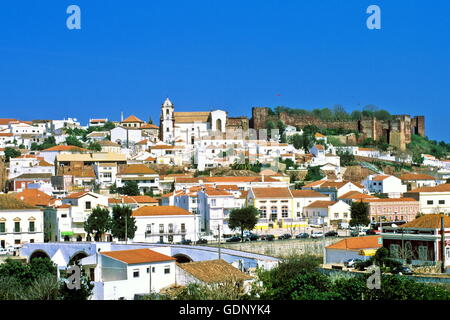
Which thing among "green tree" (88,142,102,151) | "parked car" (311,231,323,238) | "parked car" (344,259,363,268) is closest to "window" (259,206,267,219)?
"parked car" (311,231,323,238)

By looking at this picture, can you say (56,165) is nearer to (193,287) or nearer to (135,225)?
(135,225)

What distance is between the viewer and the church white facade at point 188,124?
290 feet

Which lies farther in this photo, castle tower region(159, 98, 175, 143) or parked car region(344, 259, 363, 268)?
castle tower region(159, 98, 175, 143)

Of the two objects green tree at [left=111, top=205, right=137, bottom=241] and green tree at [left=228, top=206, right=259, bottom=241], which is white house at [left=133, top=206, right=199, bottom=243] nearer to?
green tree at [left=111, top=205, right=137, bottom=241]

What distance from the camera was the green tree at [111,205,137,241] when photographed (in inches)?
1581

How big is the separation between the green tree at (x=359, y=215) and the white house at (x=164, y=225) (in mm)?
9620

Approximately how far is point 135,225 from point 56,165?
2641 cm

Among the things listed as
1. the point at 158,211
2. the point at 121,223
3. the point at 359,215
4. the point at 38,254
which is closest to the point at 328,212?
the point at 359,215

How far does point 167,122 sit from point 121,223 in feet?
161

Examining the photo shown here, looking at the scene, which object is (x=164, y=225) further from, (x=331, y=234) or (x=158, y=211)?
(x=331, y=234)

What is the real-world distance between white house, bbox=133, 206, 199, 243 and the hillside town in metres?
0.08

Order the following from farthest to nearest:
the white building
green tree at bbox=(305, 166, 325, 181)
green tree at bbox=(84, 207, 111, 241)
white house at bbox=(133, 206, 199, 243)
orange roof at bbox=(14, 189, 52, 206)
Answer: green tree at bbox=(305, 166, 325, 181)
orange roof at bbox=(14, 189, 52, 206)
white house at bbox=(133, 206, 199, 243)
green tree at bbox=(84, 207, 111, 241)
the white building

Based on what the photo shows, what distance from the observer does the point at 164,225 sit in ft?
143
